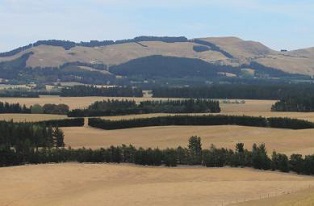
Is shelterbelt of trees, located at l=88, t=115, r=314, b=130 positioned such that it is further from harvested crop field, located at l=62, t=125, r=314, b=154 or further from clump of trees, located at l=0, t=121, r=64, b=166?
clump of trees, located at l=0, t=121, r=64, b=166

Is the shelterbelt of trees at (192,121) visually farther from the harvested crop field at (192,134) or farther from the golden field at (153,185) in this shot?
the golden field at (153,185)

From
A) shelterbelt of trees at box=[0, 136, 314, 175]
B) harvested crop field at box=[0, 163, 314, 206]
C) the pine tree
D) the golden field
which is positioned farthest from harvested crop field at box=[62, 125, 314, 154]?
harvested crop field at box=[0, 163, 314, 206]

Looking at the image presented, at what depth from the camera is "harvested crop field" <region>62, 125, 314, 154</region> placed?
5244 inches

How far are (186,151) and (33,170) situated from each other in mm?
28451

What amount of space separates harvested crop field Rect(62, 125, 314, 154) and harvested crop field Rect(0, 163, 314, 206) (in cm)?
3189

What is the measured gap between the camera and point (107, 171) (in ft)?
317

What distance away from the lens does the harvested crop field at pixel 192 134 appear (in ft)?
437

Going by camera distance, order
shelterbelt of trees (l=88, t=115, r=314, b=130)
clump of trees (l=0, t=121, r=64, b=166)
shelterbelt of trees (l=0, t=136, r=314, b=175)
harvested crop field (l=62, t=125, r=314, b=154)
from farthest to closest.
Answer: shelterbelt of trees (l=88, t=115, r=314, b=130) → harvested crop field (l=62, t=125, r=314, b=154) → clump of trees (l=0, t=121, r=64, b=166) → shelterbelt of trees (l=0, t=136, r=314, b=175)

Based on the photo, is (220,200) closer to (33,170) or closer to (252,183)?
(252,183)

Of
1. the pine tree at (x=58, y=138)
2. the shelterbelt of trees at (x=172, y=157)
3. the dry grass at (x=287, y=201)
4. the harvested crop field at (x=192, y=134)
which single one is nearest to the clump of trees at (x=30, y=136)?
the pine tree at (x=58, y=138)

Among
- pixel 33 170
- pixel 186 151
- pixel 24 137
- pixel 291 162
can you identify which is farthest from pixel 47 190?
pixel 24 137

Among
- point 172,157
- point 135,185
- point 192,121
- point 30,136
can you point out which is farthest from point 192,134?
point 135,185

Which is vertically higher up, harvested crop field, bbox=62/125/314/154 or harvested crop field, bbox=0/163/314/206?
harvested crop field, bbox=62/125/314/154

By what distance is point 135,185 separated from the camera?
81.2 m
